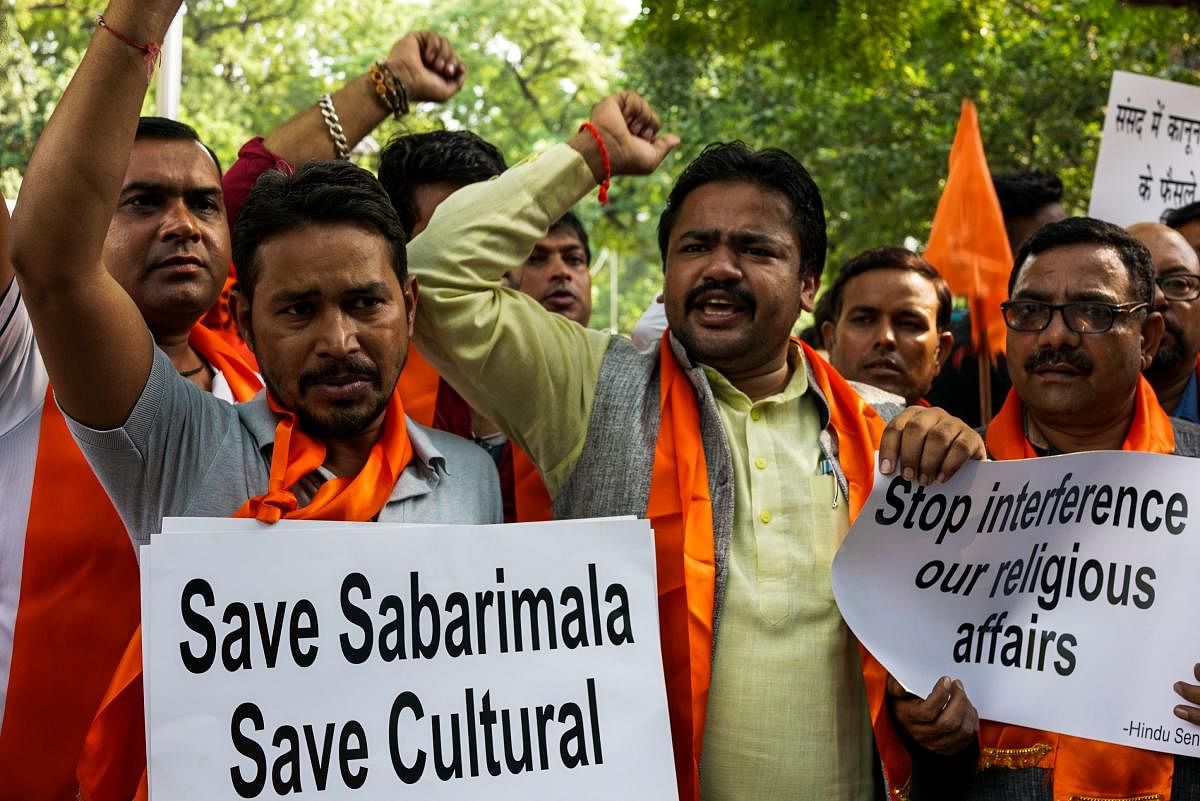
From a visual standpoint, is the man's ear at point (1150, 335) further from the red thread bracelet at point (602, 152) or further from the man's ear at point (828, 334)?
the man's ear at point (828, 334)

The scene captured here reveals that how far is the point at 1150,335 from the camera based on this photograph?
3381mm

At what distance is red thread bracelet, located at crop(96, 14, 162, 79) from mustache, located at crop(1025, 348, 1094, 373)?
2.11 meters

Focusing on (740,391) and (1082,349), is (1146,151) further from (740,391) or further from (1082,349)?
(740,391)

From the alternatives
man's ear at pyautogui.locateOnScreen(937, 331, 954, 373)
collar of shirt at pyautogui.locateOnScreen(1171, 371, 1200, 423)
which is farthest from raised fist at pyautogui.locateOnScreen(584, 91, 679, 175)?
collar of shirt at pyautogui.locateOnScreen(1171, 371, 1200, 423)

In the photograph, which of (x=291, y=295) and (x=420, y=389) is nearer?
(x=291, y=295)

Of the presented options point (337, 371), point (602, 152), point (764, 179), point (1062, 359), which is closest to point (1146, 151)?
point (1062, 359)

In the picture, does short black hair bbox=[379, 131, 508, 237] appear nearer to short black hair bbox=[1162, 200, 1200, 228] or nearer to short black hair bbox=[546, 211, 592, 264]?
short black hair bbox=[546, 211, 592, 264]

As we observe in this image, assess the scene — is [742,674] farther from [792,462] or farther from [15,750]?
[15,750]

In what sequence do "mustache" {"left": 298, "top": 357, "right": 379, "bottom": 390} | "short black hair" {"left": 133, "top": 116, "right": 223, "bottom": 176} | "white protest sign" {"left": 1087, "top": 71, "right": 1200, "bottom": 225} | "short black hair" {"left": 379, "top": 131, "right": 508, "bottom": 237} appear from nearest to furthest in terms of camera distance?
"mustache" {"left": 298, "top": 357, "right": 379, "bottom": 390}
"short black hair" {"left": 133, "top": 116, "right": 223, "bottom": 176}
"short black hair" {"left": 379, "top": 131, "right": 508, "bottom": 237}
"white protest sign" {"left": 1087, "top": 71, "right": 1200, "bottom": 225}

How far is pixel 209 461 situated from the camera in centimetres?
253

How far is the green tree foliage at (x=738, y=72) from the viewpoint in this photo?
7480mm

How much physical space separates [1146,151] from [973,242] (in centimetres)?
85

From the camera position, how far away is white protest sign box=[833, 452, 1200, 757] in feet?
9.00

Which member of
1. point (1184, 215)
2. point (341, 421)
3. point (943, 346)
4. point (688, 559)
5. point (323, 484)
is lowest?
point (688, 559)
